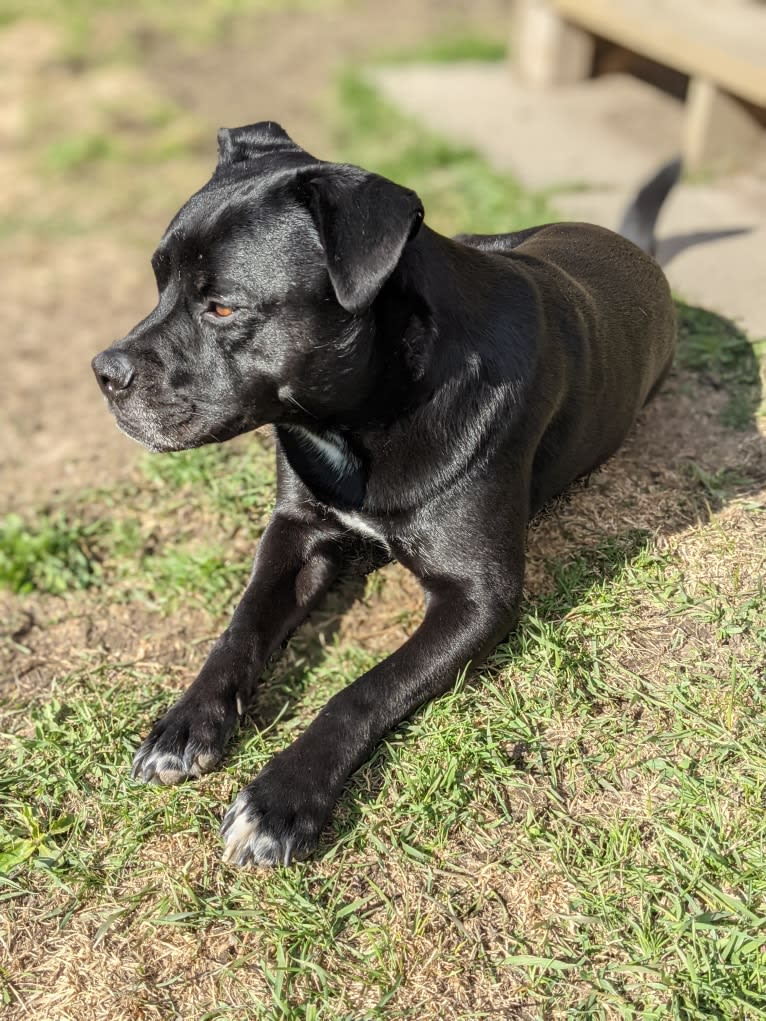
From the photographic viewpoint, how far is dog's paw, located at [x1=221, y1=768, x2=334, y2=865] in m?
2.48

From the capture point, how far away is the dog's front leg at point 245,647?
275 cm

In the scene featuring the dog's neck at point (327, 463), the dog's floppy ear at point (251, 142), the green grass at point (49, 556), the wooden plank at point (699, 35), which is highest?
the dog's floppy ear at point (251, 142)

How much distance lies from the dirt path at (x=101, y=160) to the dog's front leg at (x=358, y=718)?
1935 millimetres

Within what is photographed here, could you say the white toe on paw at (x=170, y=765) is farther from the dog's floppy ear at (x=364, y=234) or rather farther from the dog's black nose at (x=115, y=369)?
the dog's floppy ear at (x=364, y=234)

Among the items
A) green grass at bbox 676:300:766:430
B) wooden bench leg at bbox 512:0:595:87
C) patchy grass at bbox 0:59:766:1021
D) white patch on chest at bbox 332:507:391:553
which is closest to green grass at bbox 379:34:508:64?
wooden bench leg at bbox 512:0:595:87

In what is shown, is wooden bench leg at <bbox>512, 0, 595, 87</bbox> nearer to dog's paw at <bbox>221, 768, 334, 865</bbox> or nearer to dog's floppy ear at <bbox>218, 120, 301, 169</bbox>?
dog's floppy ear at <bbox>218, 120, 301, 169</bbox>

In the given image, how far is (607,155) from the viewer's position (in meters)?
6.80

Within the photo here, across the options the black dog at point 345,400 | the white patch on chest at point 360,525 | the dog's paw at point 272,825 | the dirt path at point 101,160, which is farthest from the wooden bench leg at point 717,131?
the dog's paw at point 272,825

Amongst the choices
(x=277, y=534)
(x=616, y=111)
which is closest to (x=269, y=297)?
(x=277, y=534)

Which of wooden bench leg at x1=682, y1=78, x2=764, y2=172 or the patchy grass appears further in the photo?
wooden bench leg at x1=682, y1=78, x2=764, y2=172

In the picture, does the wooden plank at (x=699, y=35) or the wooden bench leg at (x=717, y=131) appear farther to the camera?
the wooden bench leg at (x=717, y=131)

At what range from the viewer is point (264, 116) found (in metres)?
8.25

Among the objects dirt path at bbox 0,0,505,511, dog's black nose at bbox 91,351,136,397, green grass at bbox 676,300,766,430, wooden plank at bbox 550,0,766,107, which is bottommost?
dirt path at bbox 0,0,505,511

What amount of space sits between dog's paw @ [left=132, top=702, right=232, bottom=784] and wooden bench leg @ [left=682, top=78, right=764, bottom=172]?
16.4 ft
